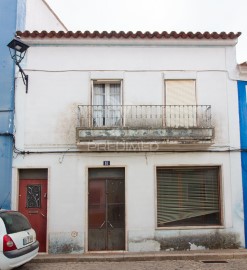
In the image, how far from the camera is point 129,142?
9625mm

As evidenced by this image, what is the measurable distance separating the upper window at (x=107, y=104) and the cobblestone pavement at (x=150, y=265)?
3.73 meters

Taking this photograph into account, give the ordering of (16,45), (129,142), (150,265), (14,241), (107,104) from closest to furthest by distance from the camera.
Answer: (14,241), (150,265), (16,45), (129,142), (107,104)

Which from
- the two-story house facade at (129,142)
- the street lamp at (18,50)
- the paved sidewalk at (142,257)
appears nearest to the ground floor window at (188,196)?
the two-story house facade at (129,142)

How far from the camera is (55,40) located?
1005 centimetres

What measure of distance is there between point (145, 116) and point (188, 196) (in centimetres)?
258

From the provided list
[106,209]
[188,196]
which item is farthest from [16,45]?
[188,196]

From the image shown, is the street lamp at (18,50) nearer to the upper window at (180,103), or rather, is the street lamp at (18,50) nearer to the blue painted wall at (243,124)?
the upper window at (180,103)

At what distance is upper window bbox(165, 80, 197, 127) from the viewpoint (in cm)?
1000

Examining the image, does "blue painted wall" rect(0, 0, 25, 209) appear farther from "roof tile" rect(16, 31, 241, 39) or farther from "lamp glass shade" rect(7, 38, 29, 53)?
"lamp glass shade" rect(7, 38, 29, 53)

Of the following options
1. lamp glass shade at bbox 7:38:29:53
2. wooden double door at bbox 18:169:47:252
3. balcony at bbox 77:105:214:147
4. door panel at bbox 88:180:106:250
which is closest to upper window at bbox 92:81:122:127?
balcony at bbox 77:105:214:147

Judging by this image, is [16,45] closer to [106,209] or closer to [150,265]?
[106,209]

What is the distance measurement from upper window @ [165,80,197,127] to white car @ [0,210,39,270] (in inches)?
186

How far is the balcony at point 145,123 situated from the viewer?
953cm

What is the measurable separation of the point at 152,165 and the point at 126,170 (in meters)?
0.74
